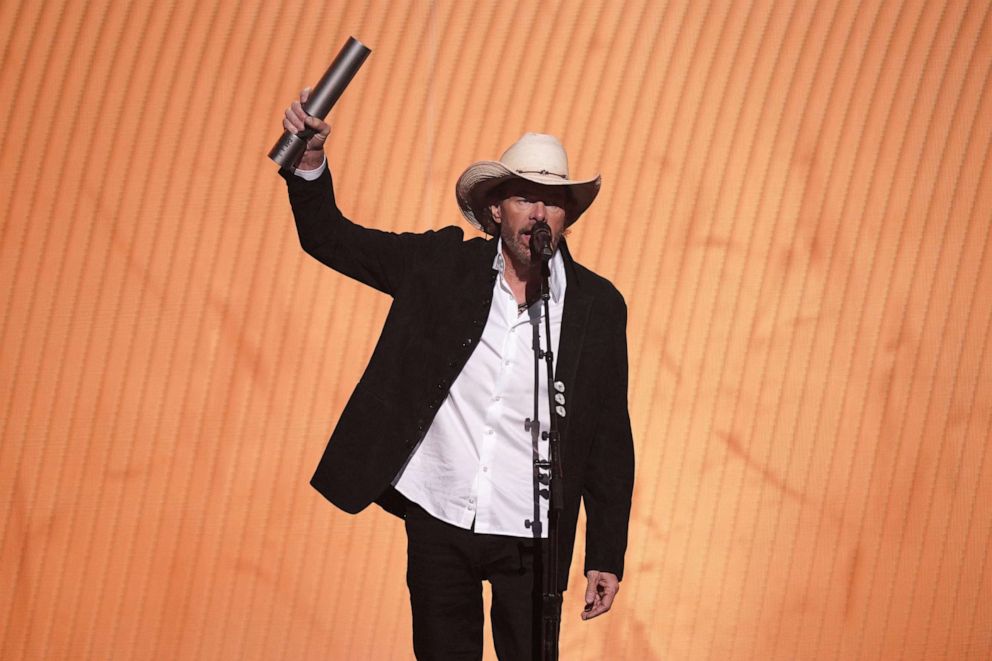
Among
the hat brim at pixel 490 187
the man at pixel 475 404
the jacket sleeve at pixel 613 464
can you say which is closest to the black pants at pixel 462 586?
the man at pixel 475 404

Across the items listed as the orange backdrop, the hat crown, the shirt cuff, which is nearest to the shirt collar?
the hat crown

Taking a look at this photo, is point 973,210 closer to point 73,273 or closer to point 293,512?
point 293,512

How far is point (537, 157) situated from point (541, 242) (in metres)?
0.57

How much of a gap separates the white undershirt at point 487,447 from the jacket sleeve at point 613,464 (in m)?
0.27

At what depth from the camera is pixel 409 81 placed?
19.8 feet

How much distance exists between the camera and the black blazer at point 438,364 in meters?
3.51

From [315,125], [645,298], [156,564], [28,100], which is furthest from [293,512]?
[315,125]

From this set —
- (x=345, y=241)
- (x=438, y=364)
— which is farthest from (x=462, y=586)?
(x=345, y=241)

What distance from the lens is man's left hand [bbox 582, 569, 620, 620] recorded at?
12.0 ft

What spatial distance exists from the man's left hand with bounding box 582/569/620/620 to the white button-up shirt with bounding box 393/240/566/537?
0.26m

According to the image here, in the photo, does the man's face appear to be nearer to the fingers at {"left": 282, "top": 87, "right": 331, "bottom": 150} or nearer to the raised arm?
the raised arm

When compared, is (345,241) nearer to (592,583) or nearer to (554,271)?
(554,271)

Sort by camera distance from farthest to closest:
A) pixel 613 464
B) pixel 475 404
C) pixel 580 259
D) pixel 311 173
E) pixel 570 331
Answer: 1. pixel 580 259
2. pixel 613 464
3. pixel 570 331
4. pixel 475 404
5. pixel 311 173

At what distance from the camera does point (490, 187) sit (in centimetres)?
379
